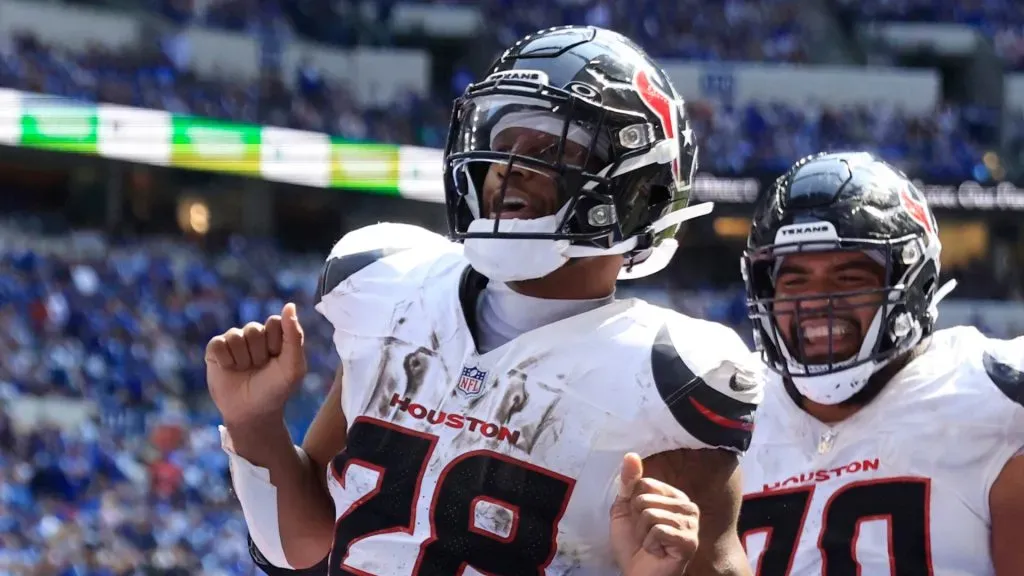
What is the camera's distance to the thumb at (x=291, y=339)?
2045 millimetres

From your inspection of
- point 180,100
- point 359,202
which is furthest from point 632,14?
A: point 180,100

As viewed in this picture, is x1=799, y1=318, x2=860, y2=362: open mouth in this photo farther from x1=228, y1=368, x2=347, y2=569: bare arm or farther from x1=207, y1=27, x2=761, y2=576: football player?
x1=228, y1=368, x2=347, y2=569: bare arm

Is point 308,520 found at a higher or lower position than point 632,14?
higher

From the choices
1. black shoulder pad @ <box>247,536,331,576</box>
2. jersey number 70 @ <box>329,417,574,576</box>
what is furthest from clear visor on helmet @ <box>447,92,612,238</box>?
black shoulder pad @ <box>247,536,331,576</box>

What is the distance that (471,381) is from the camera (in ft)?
6.52

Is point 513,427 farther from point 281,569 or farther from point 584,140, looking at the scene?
point 281,569

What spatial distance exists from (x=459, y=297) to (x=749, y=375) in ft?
1.49

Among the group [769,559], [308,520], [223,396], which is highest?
[223,396]

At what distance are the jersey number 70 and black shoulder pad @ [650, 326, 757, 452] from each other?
0.18 metres

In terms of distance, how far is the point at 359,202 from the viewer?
15.1m

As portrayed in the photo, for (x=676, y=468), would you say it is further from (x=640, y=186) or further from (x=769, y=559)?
(x=769, y=559)

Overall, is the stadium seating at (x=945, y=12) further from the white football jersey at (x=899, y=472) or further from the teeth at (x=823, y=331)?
the teeth at (x=823, y=331)

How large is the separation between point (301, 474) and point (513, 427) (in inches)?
17.2

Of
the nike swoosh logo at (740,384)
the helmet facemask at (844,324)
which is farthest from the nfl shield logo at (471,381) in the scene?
the helmet facemask at (844,324)
